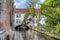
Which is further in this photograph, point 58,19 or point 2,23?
point 58,19

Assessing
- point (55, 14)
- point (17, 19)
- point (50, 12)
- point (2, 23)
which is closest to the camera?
point (2, 23)

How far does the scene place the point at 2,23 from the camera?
14320mm

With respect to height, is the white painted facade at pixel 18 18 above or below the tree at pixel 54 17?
below

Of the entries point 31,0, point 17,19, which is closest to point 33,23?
point 17,19

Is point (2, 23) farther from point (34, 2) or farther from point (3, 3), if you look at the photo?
point (34, 2)

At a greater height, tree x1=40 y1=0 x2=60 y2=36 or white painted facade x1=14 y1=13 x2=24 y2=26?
tree x1=40 y1=0 x2=60 y2=36

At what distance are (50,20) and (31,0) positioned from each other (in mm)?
28310

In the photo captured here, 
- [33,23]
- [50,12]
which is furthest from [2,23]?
[33,23]

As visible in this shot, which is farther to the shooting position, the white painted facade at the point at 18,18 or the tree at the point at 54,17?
the white painted facade at the point at 18,18

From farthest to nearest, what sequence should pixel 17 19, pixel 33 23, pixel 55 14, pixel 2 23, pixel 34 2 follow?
pixel 17 19, pixel 33 23, pixel 34 2, pixel 55 14, pixel 2 23

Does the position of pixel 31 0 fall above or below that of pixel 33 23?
above

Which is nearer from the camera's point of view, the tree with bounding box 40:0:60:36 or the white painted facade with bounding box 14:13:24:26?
the tree with bounding box 40:0:60:36

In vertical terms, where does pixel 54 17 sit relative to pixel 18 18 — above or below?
above

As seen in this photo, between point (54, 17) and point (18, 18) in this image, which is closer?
point (54, 17)
